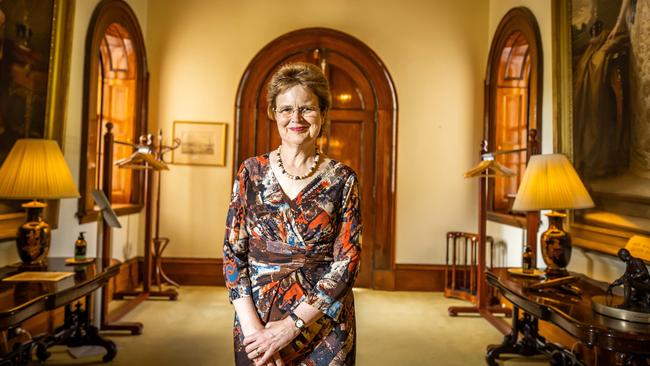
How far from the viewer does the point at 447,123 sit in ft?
19.9

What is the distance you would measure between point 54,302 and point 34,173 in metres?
0.83

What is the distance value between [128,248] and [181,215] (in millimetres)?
683

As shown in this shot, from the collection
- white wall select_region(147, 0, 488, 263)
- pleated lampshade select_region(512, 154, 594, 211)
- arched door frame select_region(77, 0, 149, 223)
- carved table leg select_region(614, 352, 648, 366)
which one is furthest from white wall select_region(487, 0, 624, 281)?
arched door frame select_region(77, 0, 149, 223)

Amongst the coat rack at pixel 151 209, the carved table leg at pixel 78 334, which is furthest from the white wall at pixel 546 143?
the coat rack at pixel 151 209

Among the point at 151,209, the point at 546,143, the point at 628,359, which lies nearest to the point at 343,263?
the point at 628,359

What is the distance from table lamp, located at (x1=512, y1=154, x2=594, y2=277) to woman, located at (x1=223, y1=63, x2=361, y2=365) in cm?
196

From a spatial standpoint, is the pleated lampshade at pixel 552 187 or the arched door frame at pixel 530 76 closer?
the pleated lampshade at pixel 552 187

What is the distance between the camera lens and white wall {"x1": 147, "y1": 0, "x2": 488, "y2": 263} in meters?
6.02

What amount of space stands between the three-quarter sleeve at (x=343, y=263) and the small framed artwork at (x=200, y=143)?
465 centimetres

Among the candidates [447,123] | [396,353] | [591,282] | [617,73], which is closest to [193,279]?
[396,353]

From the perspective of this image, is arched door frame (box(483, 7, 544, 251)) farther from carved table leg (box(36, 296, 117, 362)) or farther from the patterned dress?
carved table leg (box(36, 296, 117, 362))

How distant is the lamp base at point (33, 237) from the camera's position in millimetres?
3123

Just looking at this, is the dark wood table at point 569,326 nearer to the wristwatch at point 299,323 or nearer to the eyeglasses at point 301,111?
the wristwatch at point 299,323

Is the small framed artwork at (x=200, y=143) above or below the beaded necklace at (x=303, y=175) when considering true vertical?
above
